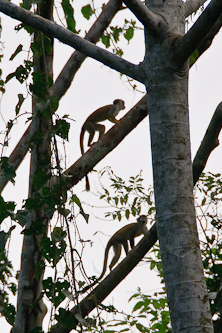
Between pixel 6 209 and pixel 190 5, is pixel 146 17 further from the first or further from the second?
pixel 6 209

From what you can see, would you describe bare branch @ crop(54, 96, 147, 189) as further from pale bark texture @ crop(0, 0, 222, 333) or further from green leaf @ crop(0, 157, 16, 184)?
pale bark texture @ crop(0, 0, 222, 333)

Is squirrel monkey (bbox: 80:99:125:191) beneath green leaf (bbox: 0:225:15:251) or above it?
above

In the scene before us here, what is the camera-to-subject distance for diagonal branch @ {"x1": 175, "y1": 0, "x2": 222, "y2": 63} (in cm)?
216

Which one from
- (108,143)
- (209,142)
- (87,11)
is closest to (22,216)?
(108,143)

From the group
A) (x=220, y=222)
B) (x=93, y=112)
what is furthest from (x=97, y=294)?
(x=93, y=112)

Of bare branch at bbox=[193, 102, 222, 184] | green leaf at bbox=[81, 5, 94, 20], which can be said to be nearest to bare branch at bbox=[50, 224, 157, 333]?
bare branch at bbox=[193, 102, 222, 184]

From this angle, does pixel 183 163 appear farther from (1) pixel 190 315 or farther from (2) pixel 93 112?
(2) pixel 93 112

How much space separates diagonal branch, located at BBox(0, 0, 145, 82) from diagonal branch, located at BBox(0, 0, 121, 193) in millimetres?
1656

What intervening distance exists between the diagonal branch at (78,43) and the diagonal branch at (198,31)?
0.65ft

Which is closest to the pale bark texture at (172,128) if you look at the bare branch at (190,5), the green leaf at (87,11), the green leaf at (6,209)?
the bare branch at (190,5)

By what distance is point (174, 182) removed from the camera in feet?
7.36

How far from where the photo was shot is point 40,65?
165 inches

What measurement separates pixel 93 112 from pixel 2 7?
4.66 m

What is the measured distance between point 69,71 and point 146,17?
2.06 metres
